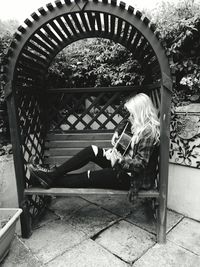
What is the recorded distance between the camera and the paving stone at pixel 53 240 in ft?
7.17

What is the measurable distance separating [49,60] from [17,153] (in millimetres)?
1242

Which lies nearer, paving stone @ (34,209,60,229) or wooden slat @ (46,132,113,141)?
paving stone @ (34,209,60,229)

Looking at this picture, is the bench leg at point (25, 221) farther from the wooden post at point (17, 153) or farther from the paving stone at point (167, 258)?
the paving stone at point (167, 258)

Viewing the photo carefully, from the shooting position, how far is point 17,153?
227cm

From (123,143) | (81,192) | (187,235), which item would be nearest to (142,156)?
(123,143)

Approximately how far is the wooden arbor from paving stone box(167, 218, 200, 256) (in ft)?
0.61

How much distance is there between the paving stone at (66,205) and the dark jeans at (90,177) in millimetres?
665

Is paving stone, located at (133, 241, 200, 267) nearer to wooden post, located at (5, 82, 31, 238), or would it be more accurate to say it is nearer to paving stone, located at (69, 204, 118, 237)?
paving stone, located at (69, 204, 118, 237)

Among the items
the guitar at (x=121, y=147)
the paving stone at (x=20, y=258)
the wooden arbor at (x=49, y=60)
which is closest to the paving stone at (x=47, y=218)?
the wooden arbor at (x=49, y=60)

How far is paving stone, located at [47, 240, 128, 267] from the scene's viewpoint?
2.03m

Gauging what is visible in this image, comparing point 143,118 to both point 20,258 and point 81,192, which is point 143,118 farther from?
point 20,258

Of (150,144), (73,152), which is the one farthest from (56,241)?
(150,144)

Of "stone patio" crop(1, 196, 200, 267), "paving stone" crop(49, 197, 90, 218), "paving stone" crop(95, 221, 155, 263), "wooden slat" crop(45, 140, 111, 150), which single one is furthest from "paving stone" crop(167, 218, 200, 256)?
"wooden slat" crop(45, 140, 111, 150)

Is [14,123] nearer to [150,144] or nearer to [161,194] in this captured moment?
[150,144]
